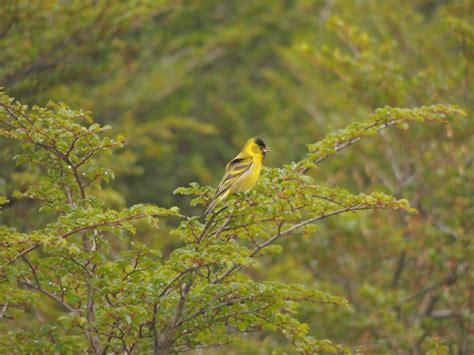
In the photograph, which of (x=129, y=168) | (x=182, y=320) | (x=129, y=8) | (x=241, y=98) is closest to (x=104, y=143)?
(x=182, y=320)

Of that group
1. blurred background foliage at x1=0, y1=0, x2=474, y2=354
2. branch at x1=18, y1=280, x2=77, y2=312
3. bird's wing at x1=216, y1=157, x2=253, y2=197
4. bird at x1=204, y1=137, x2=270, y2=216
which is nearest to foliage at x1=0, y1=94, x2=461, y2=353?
branch at x1=18, y1=280, x2=77, y2=312

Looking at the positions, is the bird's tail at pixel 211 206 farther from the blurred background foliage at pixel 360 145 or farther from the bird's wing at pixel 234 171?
the blurred background foliage at pixel 360 145

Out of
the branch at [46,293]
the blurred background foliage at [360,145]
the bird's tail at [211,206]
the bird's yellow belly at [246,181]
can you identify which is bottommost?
the branch at [46,293]

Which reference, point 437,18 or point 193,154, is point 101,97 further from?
point 437,18

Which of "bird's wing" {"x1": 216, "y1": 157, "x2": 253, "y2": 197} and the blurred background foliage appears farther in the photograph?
the blurred background foliage

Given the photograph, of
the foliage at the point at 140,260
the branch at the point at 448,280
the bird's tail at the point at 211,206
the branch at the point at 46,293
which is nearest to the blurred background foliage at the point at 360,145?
the branch at the point at 448,280

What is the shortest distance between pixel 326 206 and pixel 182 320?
1304mm

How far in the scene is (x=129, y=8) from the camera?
1015 cm

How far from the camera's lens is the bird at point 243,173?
242 inches

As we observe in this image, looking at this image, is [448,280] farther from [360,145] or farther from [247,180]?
[247,180]

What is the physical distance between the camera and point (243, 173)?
6656 mm

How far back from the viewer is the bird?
242 inches

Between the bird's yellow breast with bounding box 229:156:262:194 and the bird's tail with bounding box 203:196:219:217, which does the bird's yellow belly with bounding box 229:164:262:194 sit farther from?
the bird's tail with bounding box 203:196:219:217

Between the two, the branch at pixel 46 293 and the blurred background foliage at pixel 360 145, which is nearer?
the branch at pixel 46 293
